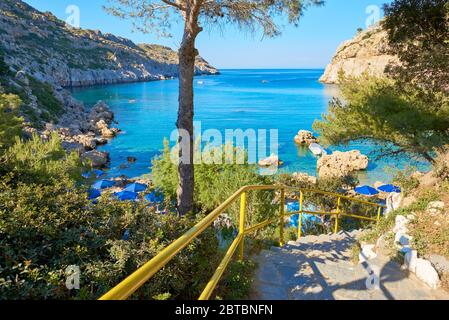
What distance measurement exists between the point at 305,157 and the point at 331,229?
1991cm

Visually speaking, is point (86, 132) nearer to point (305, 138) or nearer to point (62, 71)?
point (305, 138)

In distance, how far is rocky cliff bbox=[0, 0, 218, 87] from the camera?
75.3 metres

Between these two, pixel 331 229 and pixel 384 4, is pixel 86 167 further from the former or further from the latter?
pixel 384 4

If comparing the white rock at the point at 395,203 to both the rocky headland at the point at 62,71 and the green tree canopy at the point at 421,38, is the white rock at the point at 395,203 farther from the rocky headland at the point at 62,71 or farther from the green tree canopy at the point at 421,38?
the rocky headland at the point at 62,71

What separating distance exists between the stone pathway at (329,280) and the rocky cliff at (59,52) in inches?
2400

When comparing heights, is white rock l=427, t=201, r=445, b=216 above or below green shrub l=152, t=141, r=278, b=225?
above

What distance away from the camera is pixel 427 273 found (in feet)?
13.6

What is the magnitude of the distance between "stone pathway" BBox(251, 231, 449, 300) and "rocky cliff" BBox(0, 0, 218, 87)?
61.0m

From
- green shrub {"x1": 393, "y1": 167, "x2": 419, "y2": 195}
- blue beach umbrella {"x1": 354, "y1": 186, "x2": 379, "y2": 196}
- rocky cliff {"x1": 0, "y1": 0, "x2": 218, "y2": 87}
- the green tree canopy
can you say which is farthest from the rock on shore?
the green tree canopy

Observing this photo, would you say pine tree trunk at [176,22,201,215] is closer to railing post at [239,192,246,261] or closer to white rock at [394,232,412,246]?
railing post at [239,192,246,261]

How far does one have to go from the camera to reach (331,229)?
47.5 ft

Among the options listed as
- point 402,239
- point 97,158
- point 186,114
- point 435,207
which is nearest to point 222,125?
Answer: point 97,158

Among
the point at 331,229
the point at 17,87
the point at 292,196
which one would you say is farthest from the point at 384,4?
the point at 17,87
